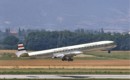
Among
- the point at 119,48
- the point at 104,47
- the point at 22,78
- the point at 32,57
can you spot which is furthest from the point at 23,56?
the point at 119,48

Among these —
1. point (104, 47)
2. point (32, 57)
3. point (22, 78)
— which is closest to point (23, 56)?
point (32, 57)

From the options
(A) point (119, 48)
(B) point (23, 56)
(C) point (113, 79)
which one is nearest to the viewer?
(C) point (113, 79)

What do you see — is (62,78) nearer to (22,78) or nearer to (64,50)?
(22,78)

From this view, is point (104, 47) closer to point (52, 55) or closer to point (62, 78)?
point (52, 55)

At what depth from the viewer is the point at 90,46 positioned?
11869cm

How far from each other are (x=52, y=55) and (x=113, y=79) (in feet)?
217

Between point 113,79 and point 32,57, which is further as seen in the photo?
point 32,57

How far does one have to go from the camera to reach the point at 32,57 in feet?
392

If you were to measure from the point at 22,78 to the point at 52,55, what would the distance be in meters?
64.4

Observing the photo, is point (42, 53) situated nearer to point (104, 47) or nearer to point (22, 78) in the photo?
point (104, 47)

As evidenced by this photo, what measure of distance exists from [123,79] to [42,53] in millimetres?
66286

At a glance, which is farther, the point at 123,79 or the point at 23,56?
the point at 23,56

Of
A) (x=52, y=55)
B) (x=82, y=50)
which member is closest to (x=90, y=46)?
(x=82, y=50)

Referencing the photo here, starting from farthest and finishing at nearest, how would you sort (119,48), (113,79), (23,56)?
1. (119,48)
2. (23,56)
3. (113,79)
